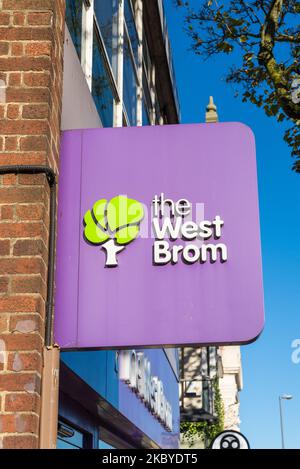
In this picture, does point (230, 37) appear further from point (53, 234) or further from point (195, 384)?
point (195, 384)

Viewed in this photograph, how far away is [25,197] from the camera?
456 centimetres

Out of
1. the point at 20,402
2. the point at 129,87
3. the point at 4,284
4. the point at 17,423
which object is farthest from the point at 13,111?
the point at 129,87

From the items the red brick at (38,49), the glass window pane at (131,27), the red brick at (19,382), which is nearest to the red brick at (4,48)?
the red brick at (38,49)

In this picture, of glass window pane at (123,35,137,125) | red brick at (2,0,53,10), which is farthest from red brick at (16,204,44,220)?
glass window pane at (123,35,137,125)

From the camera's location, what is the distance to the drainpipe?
4191 millimetres

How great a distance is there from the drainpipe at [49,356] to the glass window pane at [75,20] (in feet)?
8.58

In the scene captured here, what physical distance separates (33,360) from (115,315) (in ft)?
2.51

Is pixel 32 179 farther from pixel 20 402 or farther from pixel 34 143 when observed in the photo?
pixel 20 402

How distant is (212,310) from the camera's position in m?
4.75

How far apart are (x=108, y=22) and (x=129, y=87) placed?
1.90 m

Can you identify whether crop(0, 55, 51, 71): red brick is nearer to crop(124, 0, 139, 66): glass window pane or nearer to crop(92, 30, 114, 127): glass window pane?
crop(92, 30, 114, 127): glass window pane

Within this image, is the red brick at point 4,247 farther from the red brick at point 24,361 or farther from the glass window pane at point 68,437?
the glass window pane at point 68,437

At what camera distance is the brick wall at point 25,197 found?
13.5 feet
